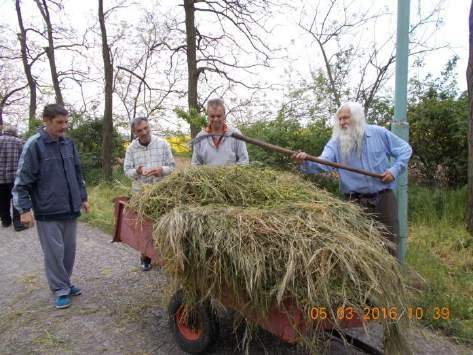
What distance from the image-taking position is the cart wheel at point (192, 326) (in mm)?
2992

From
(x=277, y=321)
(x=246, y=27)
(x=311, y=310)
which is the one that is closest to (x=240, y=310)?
(x=277, y=321)

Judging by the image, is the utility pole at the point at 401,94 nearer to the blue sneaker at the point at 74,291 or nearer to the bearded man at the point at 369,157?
the bearded man at the point at 369,157

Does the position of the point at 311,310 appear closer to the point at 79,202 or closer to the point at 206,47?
the point at 79,202

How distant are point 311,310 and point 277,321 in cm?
26

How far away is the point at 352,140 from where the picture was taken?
373 centimetres

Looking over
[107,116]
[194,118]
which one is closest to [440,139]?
[194,118]

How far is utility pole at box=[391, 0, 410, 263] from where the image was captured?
12.7 ft

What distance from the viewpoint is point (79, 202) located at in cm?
414

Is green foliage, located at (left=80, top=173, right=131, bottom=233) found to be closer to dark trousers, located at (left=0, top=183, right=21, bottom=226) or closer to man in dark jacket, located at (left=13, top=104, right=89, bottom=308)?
dark trousers, located at (left=0, top=183, right=21, bottom=226)

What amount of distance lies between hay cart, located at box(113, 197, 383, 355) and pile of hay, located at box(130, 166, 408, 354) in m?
0.07

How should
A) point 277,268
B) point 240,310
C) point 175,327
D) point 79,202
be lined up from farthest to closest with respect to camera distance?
point 79,202
point 175,327
point 240,310
point 277,268

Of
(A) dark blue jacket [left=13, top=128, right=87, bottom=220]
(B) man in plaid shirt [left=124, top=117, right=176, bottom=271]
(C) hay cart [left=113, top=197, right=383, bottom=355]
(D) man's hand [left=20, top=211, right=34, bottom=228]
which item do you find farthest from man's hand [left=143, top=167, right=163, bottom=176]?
Answer: (D) man's hand [left=20, top=211, right=34, bottom=228]

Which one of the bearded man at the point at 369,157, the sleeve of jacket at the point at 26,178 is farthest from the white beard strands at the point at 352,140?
the sleeve of jacket at the point at 26,178

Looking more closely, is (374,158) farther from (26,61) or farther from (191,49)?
(26,61)
